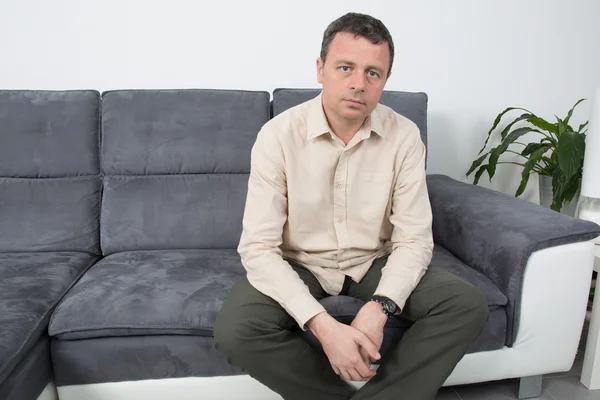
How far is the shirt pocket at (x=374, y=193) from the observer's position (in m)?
1.31

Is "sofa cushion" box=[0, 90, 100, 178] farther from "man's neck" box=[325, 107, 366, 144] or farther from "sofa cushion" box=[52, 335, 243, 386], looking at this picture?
"man's neck" box=[325, 107, 366, 144]

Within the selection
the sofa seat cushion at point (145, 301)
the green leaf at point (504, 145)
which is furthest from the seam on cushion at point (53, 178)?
the green leaf at point (504, 145)

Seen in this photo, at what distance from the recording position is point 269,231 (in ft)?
4.08

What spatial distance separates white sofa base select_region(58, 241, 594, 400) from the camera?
127 cm

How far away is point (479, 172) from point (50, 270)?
1734 millimetres

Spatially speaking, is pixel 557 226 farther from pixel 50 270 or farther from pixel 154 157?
pixel 50 270

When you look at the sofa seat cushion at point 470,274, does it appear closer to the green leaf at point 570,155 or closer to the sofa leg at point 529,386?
the sofa leg at point 529,386

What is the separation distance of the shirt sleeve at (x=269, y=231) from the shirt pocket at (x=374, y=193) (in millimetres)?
219

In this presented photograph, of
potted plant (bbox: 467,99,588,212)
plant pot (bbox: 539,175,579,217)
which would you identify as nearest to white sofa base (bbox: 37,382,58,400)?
potted plant (bbox: 467,99,588,212)

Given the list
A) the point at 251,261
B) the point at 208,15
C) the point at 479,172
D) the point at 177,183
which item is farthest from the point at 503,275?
the point at 208,15

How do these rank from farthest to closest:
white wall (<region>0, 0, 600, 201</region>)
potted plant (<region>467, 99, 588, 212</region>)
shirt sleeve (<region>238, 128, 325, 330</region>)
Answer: white wall (<region>0, 0, 600, 201</region>)
potted plant (<region>467, 99, 588, 212</region>)
shirt sleeve (<region>238, 128, 325, 330</region>)

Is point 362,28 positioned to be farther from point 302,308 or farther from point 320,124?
point 302,308

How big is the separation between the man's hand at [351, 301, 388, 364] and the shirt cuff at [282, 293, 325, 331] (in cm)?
9

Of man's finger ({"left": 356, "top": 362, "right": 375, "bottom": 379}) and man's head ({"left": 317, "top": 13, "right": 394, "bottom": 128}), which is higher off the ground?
man's head ({"left": 317, "top": 13, "right": 394, "bottom": 128})
